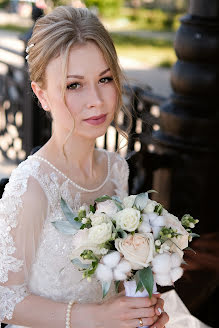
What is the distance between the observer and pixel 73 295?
2096 millimetres

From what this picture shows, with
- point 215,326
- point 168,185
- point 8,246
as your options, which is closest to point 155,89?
point 168,185

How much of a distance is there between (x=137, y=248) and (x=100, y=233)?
4.6 inches

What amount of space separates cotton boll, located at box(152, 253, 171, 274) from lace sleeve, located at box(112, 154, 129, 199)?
2.53ft

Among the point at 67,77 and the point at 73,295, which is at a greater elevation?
the point at 67,77

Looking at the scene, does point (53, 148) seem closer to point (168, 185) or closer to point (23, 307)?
point (23, 307)

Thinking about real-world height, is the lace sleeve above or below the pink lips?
below

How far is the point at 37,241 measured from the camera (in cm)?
196

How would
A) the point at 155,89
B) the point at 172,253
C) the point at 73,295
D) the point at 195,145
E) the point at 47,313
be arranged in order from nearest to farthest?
1. the point at 172,253
2. the point at 47,313
3. the point at 73,295
4. the point at 195,145
5. the point at 155,89

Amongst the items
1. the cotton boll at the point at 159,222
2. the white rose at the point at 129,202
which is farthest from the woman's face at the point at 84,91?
the cotton boll at the point at 159,222

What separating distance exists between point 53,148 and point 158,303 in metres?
0.70

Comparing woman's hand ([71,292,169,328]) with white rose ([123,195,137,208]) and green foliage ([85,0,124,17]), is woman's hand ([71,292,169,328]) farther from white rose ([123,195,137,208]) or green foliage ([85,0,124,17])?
green foliage ([85,0,124,17])

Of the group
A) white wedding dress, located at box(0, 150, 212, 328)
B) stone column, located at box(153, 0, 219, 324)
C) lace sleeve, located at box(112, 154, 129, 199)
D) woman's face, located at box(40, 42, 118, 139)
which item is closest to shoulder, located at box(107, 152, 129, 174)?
lace sleeve, located at box(112, 154, 129, 199)

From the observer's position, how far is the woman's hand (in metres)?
1.77

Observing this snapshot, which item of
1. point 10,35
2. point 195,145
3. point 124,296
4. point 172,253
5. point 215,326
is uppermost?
point 172,253
